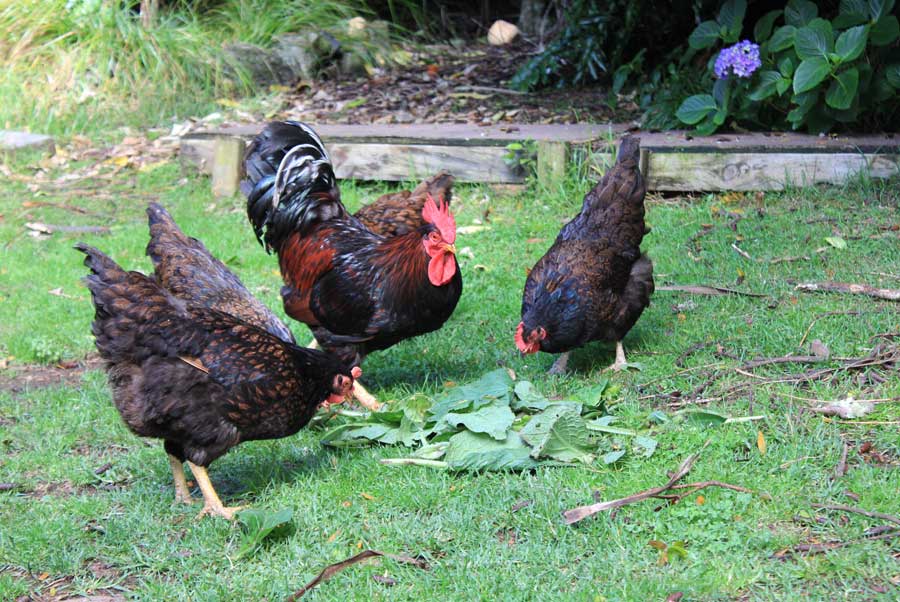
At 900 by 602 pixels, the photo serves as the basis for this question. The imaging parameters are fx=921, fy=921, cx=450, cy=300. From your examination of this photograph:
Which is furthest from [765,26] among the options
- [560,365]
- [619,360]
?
[560,365]

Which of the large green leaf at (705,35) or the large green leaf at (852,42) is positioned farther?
the large green leaf at (705,35)

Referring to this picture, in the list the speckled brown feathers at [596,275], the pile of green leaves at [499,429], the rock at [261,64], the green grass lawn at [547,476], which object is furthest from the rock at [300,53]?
the pile of green leaves at [499,429]

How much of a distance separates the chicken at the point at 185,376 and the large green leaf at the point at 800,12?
5.90 m

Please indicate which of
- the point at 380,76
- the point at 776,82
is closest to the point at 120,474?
the point at 776,82

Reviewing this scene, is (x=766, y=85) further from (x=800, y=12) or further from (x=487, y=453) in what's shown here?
(x=487, y=453)

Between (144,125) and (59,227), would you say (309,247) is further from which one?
(144,125)

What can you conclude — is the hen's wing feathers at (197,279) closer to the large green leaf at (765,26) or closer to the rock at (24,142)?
the large green leaf at (765,26)

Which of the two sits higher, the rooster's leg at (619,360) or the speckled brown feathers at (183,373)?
the speckled brown feathers at (183,373)

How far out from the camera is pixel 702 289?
266 inches

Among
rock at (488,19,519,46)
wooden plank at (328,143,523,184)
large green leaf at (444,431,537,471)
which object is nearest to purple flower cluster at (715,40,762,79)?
wooden plank at (328,143,523,184)

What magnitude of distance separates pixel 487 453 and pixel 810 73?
4.90 meters

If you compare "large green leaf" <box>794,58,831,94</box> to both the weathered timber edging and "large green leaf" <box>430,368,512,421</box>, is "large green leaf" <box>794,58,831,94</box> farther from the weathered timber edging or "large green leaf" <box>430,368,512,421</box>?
"large green leaf" <box>430,368,512,421</box>

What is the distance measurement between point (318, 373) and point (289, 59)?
31.0 feet

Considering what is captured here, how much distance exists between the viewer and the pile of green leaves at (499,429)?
15.6 ft
